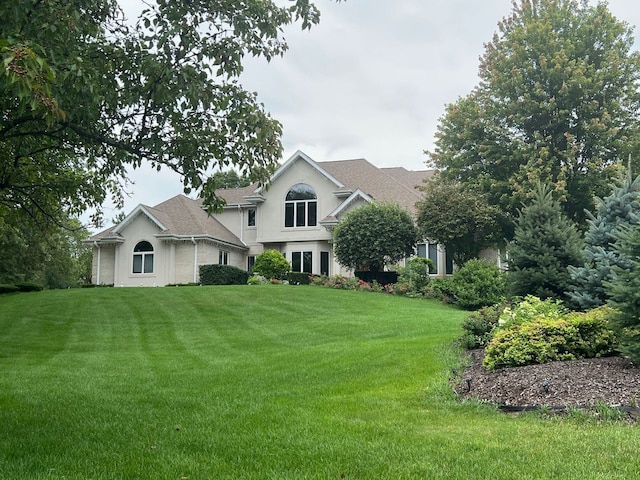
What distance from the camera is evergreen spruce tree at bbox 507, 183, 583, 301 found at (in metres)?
13.6

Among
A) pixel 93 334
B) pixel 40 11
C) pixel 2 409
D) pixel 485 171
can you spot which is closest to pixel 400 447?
pixel 2 409

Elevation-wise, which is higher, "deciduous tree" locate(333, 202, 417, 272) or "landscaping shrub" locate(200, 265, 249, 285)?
"deciduous tree" locate(333, 202, 417, 272)

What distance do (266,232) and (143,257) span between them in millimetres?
7054

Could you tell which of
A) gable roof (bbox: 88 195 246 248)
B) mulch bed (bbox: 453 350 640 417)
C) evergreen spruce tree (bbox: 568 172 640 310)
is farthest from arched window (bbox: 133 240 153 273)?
mulch bed (bbox: 453 350 640 417)

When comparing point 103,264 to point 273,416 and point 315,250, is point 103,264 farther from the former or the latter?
point 273,416

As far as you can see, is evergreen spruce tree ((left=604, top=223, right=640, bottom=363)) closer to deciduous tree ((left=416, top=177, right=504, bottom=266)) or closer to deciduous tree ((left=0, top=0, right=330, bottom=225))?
deciduous tree ((left=0, top=0, right=330, bottom=225))

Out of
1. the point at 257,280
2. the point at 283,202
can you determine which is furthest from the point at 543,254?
the point at 283,202

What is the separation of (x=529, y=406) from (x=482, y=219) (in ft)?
63.7

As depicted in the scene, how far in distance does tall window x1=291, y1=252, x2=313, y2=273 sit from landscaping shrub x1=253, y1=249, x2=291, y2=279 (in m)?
2.66

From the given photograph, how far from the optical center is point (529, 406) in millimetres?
6383

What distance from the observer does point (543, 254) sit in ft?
45.5

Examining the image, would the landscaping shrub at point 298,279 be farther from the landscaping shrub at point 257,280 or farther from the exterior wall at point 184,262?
the exterior wall at point 184,262

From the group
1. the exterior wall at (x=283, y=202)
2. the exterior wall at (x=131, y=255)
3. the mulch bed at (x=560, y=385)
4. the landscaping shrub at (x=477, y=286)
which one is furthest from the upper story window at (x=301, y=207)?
the mulch bed at (x=560, y=385)

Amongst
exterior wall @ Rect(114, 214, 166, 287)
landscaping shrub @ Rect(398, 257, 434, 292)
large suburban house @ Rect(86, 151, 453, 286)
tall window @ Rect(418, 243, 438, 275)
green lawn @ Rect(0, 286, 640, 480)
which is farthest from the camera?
exterior wall @ Rect(114, 214, 166, 287)
